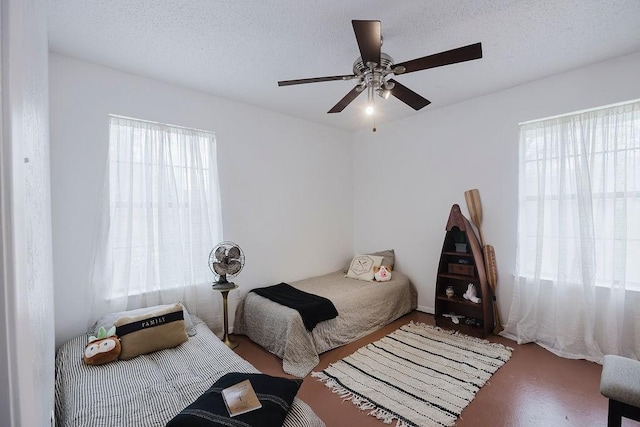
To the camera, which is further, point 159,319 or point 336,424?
point 159,319

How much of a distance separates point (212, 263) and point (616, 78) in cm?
396

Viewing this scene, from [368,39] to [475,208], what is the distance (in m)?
2.47

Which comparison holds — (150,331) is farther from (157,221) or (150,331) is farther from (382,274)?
(382,274)

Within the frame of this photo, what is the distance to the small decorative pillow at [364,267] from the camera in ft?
12.4

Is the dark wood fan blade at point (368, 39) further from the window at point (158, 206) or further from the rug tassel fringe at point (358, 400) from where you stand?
the rug tassel fringe at point (358, 400)

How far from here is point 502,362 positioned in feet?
8.23

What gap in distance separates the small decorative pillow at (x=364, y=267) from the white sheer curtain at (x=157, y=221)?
1.81 metres

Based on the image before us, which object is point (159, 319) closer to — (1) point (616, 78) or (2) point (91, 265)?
(2) point (91, 265)

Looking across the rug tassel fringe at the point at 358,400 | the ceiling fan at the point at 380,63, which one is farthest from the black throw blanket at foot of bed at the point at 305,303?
the ceiling fan at the point at 380,63

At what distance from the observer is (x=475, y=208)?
3223 mm

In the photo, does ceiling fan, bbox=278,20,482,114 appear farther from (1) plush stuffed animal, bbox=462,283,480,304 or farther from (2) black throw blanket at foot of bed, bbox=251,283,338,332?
(1) plush stuffed animal, bbox=462,283,480,304

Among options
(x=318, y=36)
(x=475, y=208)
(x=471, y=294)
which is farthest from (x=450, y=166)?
(x=318, y=36)

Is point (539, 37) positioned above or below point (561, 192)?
above

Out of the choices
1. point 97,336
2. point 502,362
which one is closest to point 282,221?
point 97,336
